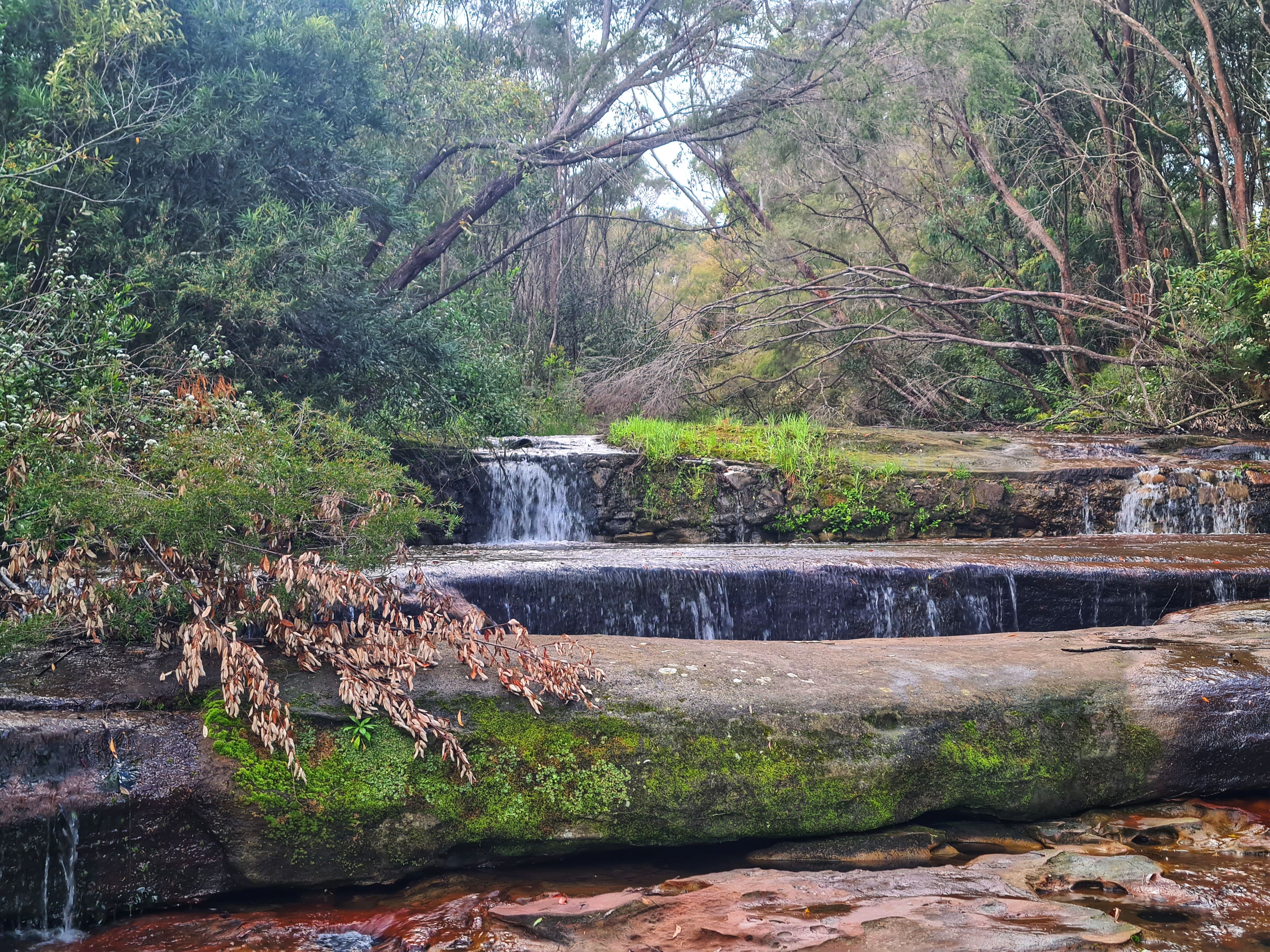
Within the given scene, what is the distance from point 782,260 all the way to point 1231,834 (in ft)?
49.3

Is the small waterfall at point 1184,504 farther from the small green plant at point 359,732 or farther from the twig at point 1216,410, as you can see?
the small green plant at point 359,732

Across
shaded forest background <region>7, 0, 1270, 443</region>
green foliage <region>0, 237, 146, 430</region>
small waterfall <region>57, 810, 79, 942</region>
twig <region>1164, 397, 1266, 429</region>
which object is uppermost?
shaded forest background <region>7, 0, 1270, 443</region>

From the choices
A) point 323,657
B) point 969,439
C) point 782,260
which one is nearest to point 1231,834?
point 323,657

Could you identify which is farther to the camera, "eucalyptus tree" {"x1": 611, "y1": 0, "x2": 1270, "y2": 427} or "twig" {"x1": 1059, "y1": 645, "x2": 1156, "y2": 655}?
"eucalyptus tree" {"x1": 611, "y1": 0, "x2": 1270, "y2": 427}

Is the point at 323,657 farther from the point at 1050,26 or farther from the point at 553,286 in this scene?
the point at 553,286

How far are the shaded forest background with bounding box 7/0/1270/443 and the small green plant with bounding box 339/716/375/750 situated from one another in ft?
7.07

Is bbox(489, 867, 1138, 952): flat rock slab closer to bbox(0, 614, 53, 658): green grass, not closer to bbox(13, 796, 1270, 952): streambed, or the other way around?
bbox(13, 796, 1270, 952): streambed

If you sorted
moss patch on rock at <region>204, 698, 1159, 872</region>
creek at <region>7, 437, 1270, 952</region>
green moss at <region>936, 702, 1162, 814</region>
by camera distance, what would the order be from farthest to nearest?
green moss at <region>936, 702, 1162, 814</region>, moss patch on rock at <region>204, 698, 1159, 872</region>, creek at <region>7, 437, 1270, 952</region>

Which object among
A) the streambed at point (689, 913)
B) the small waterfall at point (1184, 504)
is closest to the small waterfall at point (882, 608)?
Result: the streambed at point (689, 913)

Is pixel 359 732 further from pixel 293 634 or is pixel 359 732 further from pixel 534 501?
pixel 534 501

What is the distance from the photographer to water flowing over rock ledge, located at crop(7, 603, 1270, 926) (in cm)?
368

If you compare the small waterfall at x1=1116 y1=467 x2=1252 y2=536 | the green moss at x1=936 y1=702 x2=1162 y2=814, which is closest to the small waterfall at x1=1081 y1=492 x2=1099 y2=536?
the small waterfall at x1=1116 y1=467 x2=1252 y2=536

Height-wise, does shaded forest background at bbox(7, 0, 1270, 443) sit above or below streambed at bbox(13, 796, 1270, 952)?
above

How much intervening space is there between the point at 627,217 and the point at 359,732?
13.3 m
